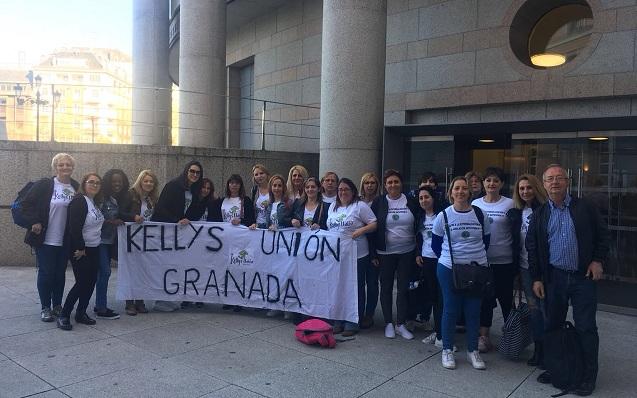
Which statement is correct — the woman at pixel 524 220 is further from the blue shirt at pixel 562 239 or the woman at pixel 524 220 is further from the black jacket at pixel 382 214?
the black jacket at pixel 382 214

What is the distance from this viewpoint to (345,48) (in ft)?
29.7

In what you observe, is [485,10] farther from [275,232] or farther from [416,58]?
[275,232]

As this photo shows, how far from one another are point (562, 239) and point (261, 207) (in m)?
3.73

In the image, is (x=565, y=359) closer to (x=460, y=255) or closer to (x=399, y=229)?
(x=460, y=255)

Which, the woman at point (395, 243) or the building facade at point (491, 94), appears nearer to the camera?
the woman at point (395, 243)

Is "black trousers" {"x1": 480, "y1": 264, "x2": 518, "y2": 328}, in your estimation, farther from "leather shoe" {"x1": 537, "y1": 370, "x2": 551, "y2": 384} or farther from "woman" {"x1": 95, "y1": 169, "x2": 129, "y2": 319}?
"woman" {"x1": 95, "y1": 169, "x2": 129, "y2": 319}

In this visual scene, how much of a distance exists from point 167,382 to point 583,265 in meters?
3.69

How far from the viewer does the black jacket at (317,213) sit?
637cm

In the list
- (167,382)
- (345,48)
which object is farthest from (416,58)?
(167,382)

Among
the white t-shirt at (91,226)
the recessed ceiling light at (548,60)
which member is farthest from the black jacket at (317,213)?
the recessed ceiling light at (548,60)

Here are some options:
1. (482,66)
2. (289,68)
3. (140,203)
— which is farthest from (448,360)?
(289,68)

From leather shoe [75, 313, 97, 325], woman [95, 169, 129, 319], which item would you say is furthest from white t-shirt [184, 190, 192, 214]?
leather shoe [75, 313, 97, 325]

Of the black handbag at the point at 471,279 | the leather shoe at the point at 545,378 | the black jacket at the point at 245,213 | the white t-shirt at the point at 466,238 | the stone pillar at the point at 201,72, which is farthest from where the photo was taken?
the stone pillar at the point at 201,72

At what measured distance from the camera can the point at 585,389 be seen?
443 centimetres
